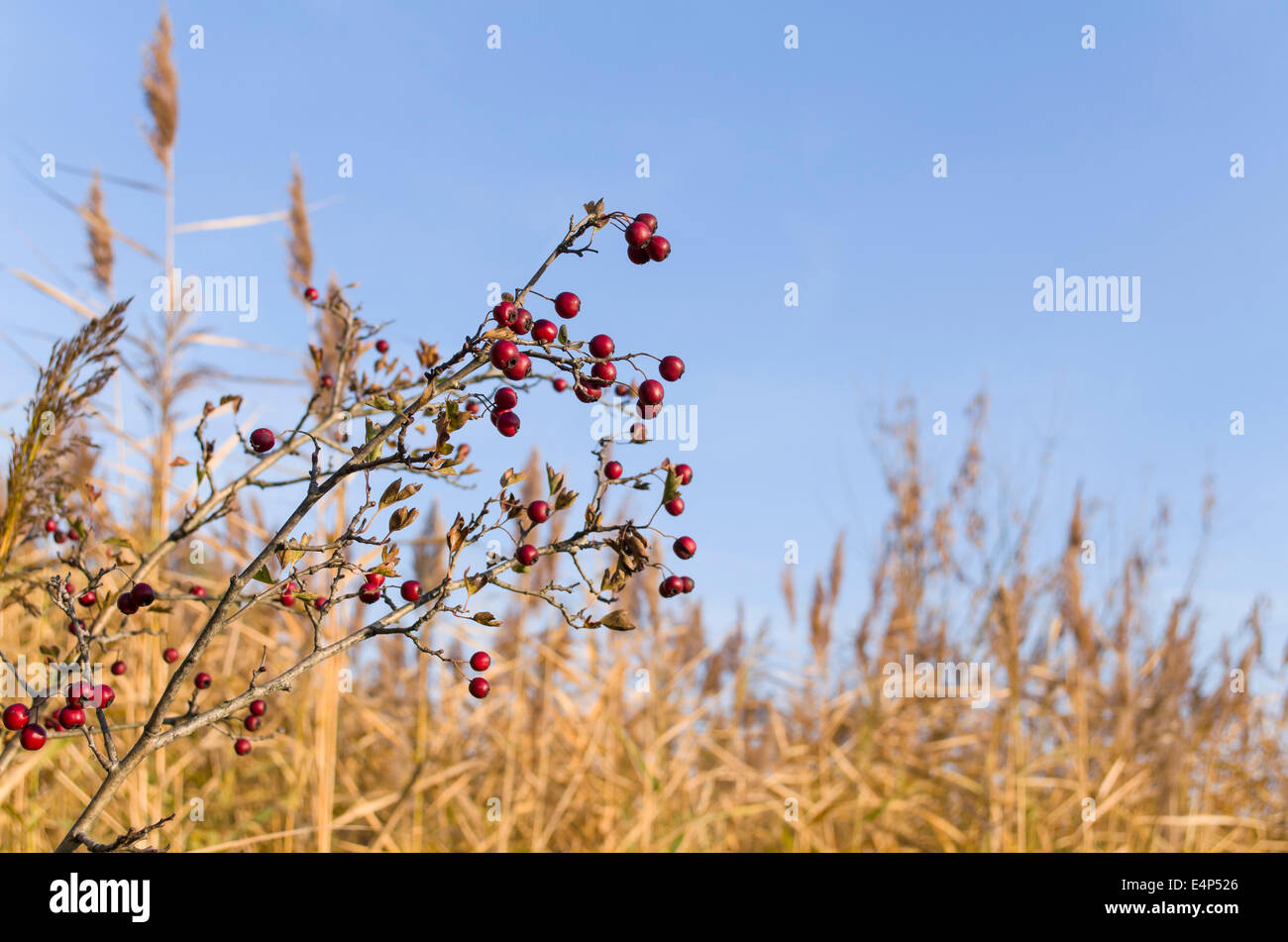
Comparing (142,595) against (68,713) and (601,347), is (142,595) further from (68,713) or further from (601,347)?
(601,347)

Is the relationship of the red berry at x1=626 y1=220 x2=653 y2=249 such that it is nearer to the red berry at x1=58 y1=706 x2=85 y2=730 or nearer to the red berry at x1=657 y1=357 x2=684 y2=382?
the red berry at x1=657 y1=357 x2=684 y2=382

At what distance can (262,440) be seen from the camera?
4.10ft

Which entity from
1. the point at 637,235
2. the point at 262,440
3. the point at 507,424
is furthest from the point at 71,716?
the point at 637,235

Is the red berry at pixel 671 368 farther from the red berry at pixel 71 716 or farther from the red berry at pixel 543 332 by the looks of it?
the red berry at pixel 71 716

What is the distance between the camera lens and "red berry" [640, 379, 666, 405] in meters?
1.04

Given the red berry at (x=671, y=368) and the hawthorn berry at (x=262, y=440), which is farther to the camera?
the hawthorn berry at (x=262, y=440)

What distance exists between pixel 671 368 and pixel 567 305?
146 millimetres

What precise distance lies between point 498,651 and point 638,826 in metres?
1.16

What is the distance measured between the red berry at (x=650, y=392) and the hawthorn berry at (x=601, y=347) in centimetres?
6

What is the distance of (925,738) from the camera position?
4.96 metres

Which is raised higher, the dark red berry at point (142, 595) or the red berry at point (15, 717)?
the dark red berry at point (142, 595)

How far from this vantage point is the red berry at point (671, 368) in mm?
1067

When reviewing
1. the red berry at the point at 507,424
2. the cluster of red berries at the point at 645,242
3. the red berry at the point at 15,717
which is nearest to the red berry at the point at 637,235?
the cluster of red berries at the point at 645,242
